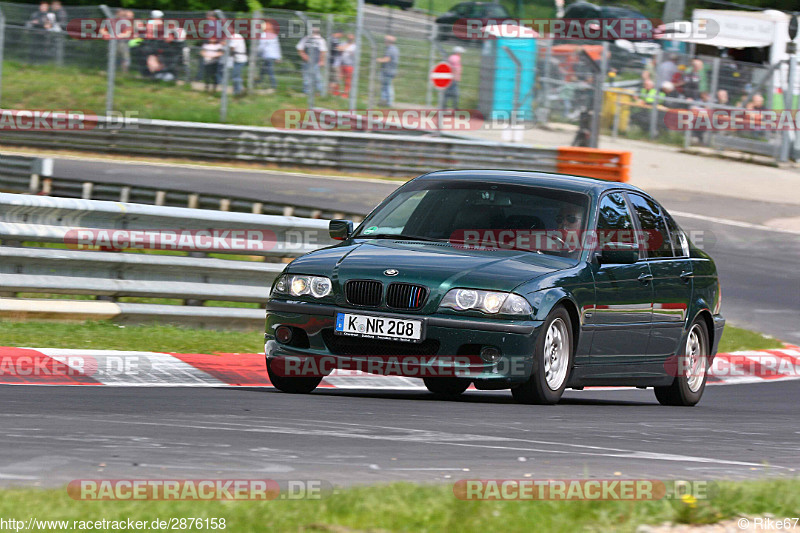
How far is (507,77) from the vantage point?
1030 inches

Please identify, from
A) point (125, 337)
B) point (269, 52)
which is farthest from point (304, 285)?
point (269, 52)

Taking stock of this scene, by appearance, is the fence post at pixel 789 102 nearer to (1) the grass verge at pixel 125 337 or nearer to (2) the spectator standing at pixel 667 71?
(2) the spectator standing at pixel 667 71

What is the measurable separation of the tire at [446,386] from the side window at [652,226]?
164cm

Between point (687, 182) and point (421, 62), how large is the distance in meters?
5.84

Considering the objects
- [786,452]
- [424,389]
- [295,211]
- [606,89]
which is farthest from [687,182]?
[786,452]

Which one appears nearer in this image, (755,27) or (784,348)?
(784,348)

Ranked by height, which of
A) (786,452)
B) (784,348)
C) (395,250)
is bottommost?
(784,348)

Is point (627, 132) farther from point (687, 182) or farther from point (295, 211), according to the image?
point (295, 211)

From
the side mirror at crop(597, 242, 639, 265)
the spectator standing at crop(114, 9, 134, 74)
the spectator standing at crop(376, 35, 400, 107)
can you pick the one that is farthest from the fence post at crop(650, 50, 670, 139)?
the side mirror at crop(597, 242, 639, 265)

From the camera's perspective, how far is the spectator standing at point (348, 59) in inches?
1015

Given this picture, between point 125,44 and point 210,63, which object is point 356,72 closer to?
point 210,63

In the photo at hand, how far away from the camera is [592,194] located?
27.3 feet

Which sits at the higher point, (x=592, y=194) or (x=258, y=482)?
(x=592, y=194)

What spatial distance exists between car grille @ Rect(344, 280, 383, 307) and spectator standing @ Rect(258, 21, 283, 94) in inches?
740
